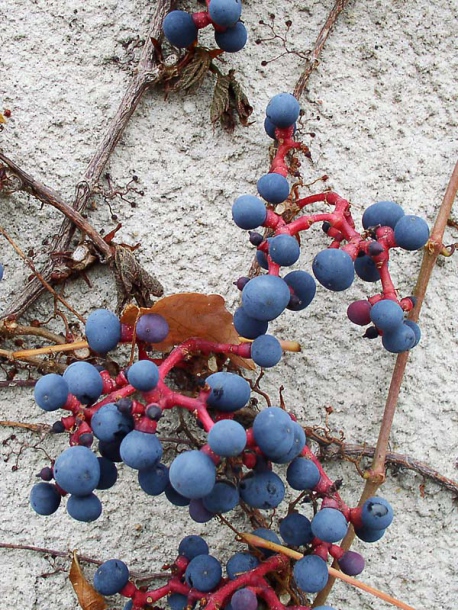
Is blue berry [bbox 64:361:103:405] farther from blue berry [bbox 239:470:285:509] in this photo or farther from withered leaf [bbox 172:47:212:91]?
withered leaf [bbox 172:47:212:91]

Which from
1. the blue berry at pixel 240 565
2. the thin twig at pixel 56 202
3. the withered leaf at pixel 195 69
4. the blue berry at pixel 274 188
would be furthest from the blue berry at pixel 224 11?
the blue berry at pixel 240 565

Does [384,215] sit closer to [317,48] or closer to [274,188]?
[274,188]

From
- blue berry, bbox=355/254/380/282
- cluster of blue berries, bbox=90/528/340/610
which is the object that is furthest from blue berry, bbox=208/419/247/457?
blue berry, bbox=355/254/380/282

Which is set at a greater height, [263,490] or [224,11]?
[224,11]

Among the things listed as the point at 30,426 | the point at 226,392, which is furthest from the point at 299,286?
the point at 30,426

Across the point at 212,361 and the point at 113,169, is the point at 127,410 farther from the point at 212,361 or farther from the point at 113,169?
the point at 113,169

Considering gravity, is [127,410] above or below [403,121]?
below

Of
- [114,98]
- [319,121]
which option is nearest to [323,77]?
[319,121]
